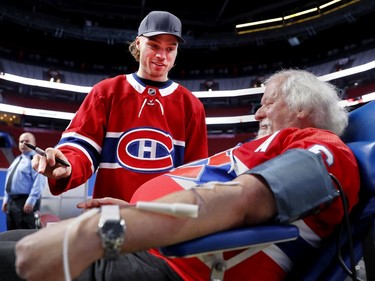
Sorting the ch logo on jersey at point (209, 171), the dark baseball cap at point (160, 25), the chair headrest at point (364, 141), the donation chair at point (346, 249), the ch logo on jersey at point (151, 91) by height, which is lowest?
the donation chair at point (346, 249)

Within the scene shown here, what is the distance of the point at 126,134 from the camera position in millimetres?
1397

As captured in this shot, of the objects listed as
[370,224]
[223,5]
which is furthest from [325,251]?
[223,5]

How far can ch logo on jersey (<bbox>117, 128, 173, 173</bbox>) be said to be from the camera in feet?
4.53

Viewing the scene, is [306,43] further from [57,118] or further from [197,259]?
[197,259]

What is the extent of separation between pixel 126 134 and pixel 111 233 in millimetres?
953

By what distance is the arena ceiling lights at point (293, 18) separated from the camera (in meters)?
10.4

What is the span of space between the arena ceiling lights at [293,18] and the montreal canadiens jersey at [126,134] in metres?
10.1

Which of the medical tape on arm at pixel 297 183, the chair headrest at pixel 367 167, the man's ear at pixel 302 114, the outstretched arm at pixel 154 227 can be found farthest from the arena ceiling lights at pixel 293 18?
the outstretched arm at pixel 154 227

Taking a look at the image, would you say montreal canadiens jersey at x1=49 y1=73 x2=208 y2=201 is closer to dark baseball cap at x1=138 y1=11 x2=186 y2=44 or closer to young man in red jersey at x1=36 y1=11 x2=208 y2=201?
young man in red jersey at x1=36 y1=11 x2=208 y2=201

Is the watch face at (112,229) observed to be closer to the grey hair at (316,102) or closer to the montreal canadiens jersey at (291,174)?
the montreal canadiens jersey at (291,174)

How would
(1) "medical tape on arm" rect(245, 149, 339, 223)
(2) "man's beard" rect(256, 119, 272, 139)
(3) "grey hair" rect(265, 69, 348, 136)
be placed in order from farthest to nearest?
1. (2) "man's beard" rect(256, 119, 272, 139)
2. (3) "grey hair" rect(265, 69, 348, 136)
3. (1) "medical tape on arm" rect(245, 149, 339, 223)

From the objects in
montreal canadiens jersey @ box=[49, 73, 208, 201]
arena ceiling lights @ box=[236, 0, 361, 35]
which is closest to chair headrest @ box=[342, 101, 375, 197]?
montreal canadiens jersey @ box=[49, 73, 208, 201]

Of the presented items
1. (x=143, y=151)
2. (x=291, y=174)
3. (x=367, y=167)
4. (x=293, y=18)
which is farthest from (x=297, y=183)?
(x=293, y=18)

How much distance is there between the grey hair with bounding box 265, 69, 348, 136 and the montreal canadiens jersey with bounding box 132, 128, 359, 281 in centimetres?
17
